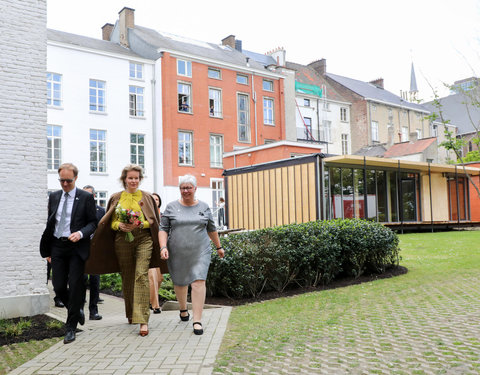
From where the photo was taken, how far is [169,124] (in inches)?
1273

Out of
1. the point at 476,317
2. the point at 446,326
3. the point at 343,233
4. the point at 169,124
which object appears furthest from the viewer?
the point at 169,124

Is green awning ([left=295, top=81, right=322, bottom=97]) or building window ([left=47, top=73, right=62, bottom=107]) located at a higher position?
green awning ([left=295, top=81, right=322, bottom=97])

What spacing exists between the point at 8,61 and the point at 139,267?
3.98 metres

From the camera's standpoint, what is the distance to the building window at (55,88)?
28.5 metres

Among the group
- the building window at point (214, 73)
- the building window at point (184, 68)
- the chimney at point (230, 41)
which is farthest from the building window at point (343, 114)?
the building window at point (184, 68)

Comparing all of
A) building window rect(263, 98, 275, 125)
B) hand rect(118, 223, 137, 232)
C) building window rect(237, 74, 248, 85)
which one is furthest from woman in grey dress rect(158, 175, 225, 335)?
building window rect(263, 98, 275, 125)

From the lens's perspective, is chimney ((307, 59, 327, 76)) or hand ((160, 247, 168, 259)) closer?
hand ((160, 247, 168, 259))

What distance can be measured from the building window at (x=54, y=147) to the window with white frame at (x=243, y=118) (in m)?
13.1

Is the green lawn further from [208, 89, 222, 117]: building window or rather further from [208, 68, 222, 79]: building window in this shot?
[208, 68, 222, 79]: building window

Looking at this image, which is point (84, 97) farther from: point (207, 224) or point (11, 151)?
point (207, 224)

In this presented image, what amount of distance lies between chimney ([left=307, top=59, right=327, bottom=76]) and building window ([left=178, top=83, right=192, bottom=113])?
21.8 meters

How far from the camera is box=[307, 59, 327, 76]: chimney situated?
51225mm

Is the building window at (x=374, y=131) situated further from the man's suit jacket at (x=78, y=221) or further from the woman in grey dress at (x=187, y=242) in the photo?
the man's suit jacket at (x=78, y=221)

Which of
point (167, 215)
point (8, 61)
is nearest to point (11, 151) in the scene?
point (8, 61)
